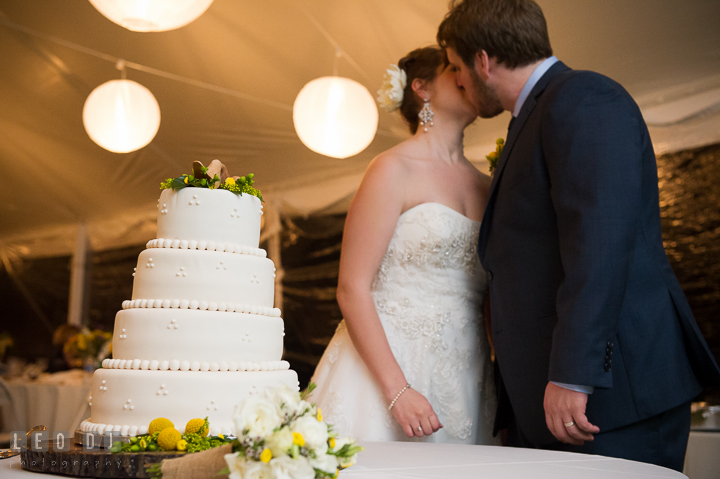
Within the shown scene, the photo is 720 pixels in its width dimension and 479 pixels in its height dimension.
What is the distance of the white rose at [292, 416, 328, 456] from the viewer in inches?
34.4

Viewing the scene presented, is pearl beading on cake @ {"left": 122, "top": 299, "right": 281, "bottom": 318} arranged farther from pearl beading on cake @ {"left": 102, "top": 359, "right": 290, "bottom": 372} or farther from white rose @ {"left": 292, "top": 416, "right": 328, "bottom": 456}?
white rose @ {"left": 292, "top": 416, "right": 328, "bottom": 456}

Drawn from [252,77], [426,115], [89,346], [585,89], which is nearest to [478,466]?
[585,89]

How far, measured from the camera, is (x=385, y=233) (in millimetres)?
2326

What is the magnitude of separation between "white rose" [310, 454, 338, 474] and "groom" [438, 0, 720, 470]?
3.04 ft

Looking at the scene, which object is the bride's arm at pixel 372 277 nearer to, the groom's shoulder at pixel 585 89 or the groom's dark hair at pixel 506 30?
the groom's dark hair at pixel 506 30

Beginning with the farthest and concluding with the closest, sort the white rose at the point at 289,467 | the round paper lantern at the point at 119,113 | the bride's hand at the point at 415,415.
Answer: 1. the round paper lantern at the point at 119,113
2. the bride's hand at the point at 415,415
3. the white rose at the point at 289,467

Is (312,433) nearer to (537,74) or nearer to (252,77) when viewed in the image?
(537,74)

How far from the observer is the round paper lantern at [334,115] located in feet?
13.5

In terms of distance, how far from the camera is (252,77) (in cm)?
548

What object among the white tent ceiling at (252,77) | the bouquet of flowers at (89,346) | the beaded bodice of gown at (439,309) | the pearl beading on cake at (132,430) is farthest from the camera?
the bouquet of flowers at (89,346)

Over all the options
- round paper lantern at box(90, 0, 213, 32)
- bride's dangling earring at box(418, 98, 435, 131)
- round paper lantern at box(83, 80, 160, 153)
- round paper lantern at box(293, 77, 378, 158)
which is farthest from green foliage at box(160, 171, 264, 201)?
round paper lantern at box(83, 80, 160, 153)

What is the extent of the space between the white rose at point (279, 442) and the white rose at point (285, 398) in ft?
0.15

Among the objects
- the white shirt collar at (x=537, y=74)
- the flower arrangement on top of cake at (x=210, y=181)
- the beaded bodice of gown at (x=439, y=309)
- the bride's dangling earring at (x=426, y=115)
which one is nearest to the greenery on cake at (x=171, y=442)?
the flower arrangement on top of cake at (x=210, y=181)

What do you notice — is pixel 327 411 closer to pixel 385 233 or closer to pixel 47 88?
pixel 385 233
